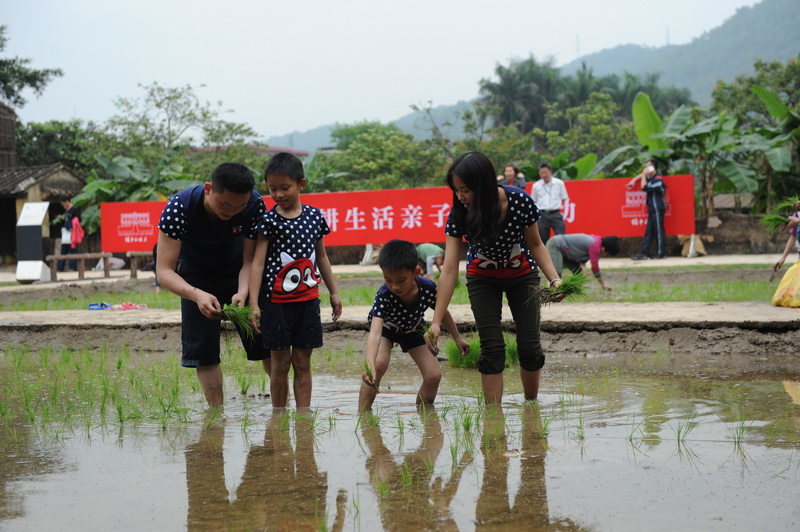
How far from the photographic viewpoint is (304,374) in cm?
464

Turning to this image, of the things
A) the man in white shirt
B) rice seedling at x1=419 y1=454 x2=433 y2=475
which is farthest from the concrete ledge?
the man in white shirt

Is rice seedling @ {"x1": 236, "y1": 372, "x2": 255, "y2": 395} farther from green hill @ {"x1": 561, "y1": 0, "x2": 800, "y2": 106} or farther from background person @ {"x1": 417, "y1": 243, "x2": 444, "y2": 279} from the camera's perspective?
green hill @ {"x1": 561, "y1": 0, "x2": 800, "y2": 106}

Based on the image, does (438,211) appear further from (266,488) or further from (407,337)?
(266,488)

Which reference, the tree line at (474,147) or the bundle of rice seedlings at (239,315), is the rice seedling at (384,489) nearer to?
the bundle of rice seedlings at (239,315)

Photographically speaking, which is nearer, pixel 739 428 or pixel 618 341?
pixel 739 428

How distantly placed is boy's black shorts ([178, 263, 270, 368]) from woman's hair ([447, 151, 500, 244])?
1.36m

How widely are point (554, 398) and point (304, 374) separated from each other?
1.42 m

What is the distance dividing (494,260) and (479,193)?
0.45 metres

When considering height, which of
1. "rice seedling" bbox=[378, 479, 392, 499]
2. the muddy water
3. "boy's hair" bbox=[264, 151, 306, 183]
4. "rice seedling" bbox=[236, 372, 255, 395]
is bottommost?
"rice seedling" bbox=[236, 372, 255, 395]

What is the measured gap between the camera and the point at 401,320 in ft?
15.5

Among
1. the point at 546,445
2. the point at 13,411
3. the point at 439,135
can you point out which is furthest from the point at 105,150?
the point at 546,445

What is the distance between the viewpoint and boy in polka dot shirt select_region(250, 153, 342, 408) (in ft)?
14.4

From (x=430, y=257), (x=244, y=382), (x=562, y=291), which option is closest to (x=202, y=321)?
(x=244, y=382)

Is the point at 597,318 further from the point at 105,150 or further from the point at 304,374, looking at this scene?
the point at 105,150
